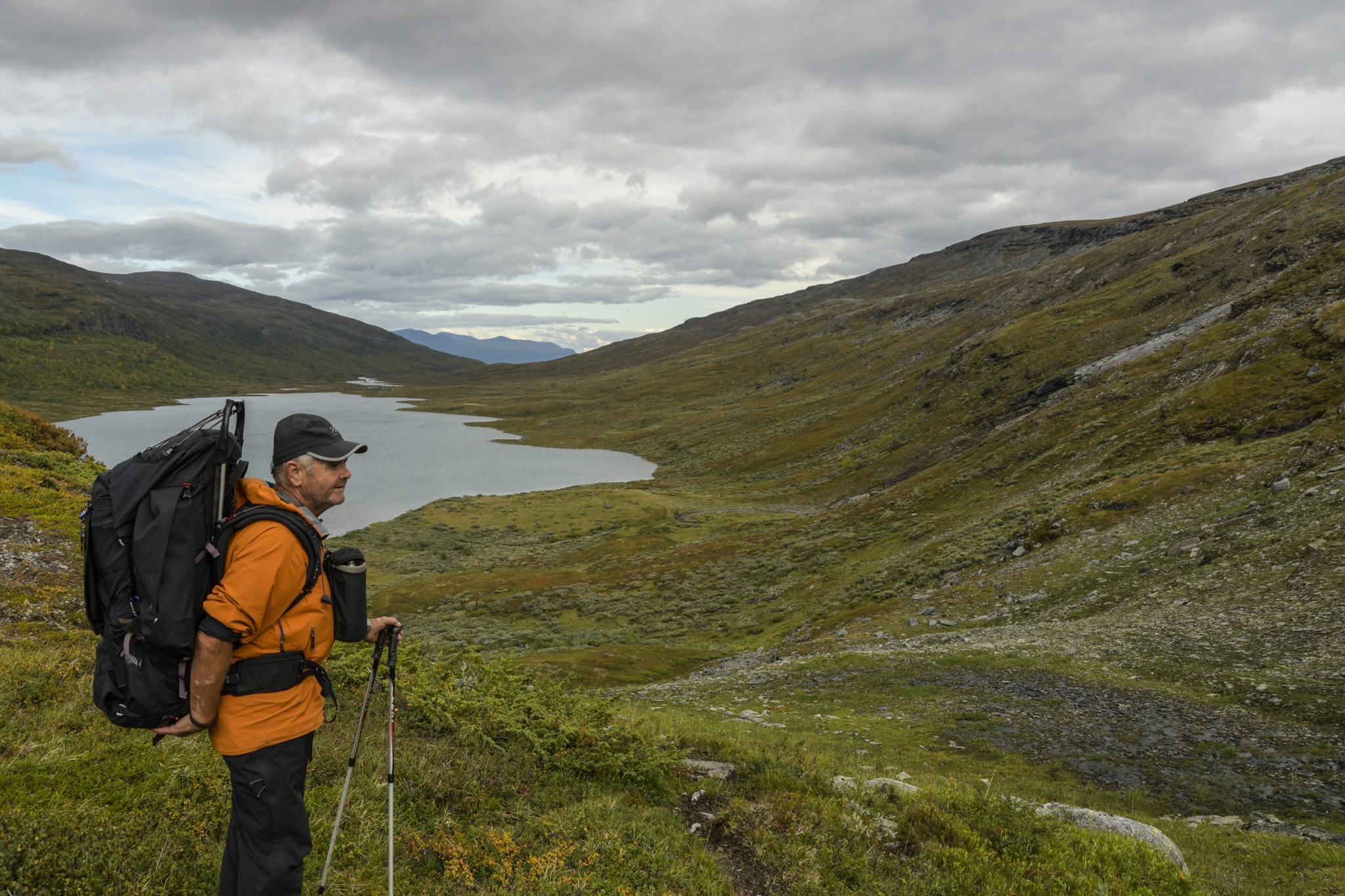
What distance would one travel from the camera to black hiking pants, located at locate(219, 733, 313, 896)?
4.55 meters

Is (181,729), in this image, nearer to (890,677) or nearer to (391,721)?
(391,721)

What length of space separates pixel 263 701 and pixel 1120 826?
1039cm

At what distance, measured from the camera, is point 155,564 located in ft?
13.7

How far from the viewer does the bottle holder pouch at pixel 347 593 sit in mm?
5109

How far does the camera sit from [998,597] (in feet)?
80.7

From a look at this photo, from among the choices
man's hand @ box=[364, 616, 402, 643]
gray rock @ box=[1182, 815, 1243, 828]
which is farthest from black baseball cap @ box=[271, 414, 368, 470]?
gray rock @ box=[1182, 815, 1243, 828]

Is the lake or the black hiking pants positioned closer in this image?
the black hiking pants

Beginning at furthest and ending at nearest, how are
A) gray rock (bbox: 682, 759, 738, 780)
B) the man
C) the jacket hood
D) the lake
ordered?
1. the lake
2. gray rock (bbox: 682, 759, 738, 780)
3. the jacket hood
4. the man

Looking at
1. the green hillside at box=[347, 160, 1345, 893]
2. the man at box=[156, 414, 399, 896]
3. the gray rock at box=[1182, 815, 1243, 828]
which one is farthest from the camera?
the green hillside at box=[347, 160, 1345, 893]

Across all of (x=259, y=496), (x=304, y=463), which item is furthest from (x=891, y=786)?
(x=259, y=496)

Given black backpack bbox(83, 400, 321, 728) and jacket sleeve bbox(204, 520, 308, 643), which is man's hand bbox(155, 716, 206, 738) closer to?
black backpack bbox(83, 400, 321, 728)

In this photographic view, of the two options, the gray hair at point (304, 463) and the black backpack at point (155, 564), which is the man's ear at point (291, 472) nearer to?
the gray hair at point (304, 463)

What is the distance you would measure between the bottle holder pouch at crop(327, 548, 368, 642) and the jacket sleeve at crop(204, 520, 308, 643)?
0.42 meters

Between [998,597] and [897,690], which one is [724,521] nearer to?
[998,597]
